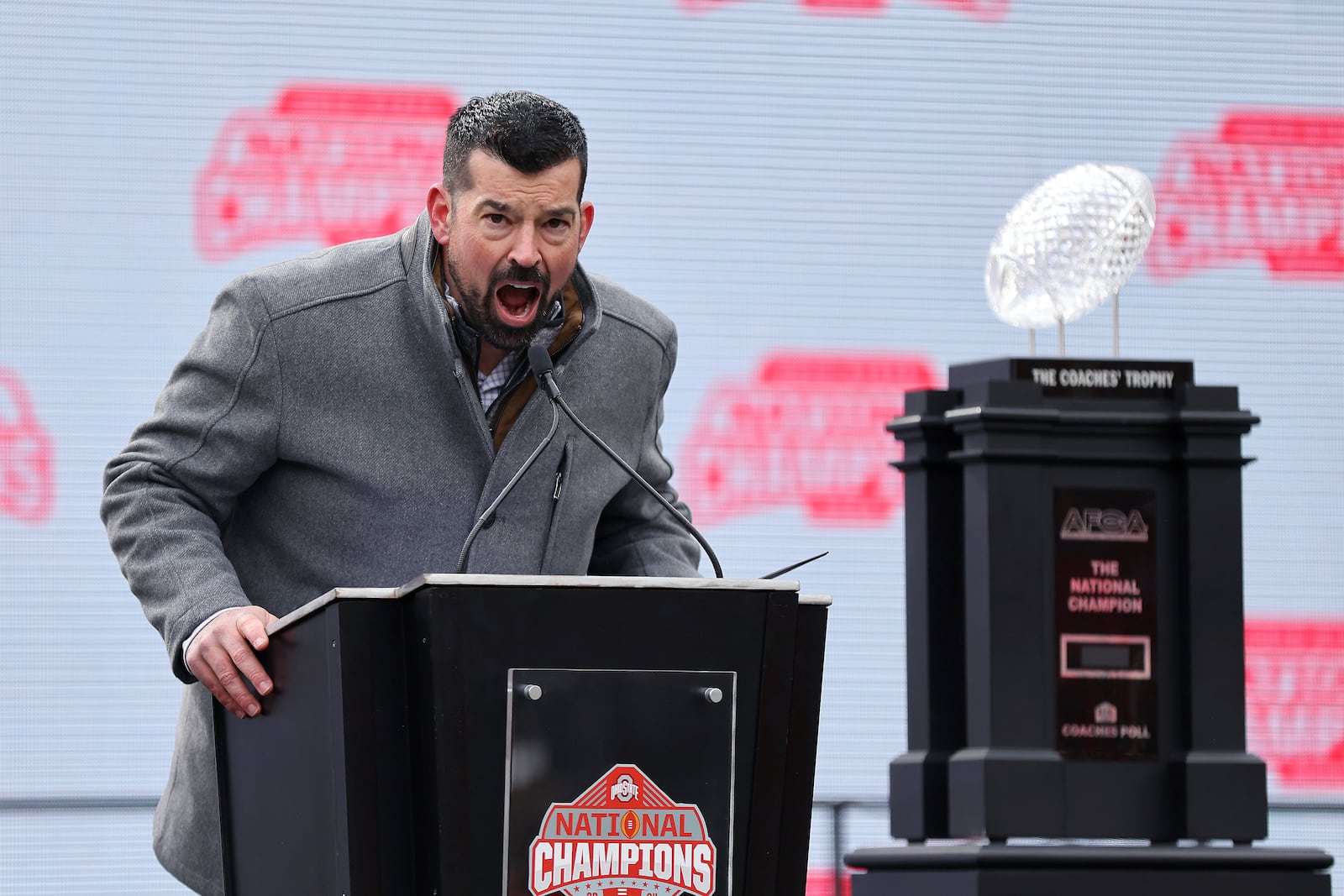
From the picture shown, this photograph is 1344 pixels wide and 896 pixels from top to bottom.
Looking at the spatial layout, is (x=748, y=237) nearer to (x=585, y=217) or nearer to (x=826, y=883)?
(x=826, y=883)

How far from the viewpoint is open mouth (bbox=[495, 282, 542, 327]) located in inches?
73.9

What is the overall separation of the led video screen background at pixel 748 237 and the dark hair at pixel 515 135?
2.35 metres

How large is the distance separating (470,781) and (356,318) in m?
0.79

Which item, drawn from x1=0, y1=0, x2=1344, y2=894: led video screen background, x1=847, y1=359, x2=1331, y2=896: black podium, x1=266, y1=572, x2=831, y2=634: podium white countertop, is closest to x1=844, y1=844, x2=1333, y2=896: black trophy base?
x1=847, y1=359, x2=1331, y2=896: black podium

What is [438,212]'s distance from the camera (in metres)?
2.03

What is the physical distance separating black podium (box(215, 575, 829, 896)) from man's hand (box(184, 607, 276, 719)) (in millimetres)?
159

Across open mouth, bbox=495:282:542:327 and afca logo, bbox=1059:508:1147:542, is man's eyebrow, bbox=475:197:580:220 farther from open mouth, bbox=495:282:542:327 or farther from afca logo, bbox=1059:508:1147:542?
afca logo, bbox=1059:508:1147:542

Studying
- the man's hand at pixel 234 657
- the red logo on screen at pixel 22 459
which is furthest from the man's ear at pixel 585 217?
the red logo on screen at pixel 22 459

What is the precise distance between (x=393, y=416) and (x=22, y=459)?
92.2 inches

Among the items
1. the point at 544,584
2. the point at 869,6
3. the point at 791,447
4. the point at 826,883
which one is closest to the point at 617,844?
the point at 544,584

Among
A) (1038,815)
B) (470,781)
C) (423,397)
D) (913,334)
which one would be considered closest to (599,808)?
(470,781)

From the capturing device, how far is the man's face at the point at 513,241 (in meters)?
1.85

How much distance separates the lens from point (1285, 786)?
432cm

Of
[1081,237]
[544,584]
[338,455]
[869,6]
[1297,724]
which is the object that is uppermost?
[869,6]
